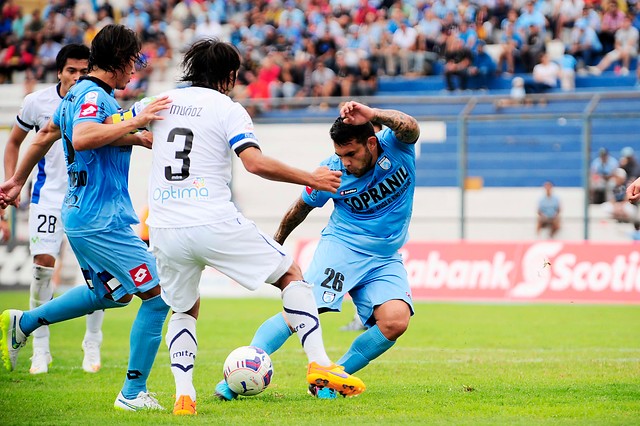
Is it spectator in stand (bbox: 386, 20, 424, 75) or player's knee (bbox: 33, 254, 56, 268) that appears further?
spectator in stand (bbox: 386, 20, 424, 75)

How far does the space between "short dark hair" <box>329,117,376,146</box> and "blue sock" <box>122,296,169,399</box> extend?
193 centimetres

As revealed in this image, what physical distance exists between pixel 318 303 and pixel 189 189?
1.89 m

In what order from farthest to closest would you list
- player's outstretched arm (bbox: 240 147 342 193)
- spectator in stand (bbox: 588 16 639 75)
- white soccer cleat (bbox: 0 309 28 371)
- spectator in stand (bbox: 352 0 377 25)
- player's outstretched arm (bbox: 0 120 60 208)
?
spectator in stand (bbox: 352 0 377 25), spectator in stand (bbox: 588 16 639 75), white soccer cleat (bbox: 0 309 28 371), player's outstretched arm (bbox: 0 120 60 208), player's outstretched arm (bbox: 240 147 342 193)

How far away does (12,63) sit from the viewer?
30953 millimetres

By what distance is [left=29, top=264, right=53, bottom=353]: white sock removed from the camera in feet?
31.4

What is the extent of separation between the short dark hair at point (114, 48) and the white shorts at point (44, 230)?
2.95 metres

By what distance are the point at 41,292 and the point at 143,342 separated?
3031 mm

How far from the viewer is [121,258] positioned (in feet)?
23.7

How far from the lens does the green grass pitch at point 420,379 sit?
6.73 metres

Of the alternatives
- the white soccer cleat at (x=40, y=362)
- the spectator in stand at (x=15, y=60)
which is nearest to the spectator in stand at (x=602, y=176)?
the white soccer cleat at (x=40, y=362)

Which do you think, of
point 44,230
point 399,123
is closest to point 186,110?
point 399,123

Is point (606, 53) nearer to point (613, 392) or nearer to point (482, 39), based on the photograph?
point (482, 39)

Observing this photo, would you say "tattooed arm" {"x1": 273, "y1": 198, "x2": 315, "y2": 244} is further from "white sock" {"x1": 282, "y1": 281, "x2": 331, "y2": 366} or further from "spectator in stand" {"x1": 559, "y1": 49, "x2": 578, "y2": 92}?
"spectator in stand" {"x1": 559, "y1": 49, "x2": 578, "y2": 92}

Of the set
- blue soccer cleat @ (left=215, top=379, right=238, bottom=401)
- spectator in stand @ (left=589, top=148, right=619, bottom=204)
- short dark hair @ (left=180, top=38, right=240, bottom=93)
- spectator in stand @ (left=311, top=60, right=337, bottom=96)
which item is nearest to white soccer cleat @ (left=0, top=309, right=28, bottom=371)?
blue soccer cleat @ (left=215, top=379, right=238, bottom=401)
